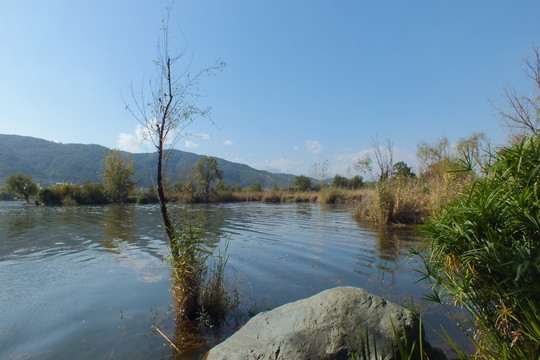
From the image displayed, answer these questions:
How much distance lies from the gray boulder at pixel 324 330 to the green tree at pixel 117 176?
42.1 metres

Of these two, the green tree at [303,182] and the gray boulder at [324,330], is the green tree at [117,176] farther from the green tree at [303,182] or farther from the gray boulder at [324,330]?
the gray boulder at [324,330]

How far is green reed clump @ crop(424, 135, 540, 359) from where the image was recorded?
194 centimetres

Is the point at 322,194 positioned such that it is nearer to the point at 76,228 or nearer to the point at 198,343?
the point at 76,228

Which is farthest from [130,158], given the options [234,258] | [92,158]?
[92,158]

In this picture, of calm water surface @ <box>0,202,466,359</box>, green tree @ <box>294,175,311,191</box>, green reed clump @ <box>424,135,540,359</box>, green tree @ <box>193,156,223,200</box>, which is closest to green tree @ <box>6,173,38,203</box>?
green tree @ <box>193,156,223,200</box>

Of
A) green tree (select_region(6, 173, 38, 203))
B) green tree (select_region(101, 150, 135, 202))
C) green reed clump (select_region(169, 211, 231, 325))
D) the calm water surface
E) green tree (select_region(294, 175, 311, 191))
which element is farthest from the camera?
green tree (select_region(294, 175, 311, 191))

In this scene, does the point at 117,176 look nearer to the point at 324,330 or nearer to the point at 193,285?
the point at 193,285

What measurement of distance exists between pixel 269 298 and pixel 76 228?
12532mm

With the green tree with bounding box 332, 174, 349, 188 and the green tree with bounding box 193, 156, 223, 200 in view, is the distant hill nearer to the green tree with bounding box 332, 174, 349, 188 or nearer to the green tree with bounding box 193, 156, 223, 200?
the green tree with bounding box 332, 174, 349, 188

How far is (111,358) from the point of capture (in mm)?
3375

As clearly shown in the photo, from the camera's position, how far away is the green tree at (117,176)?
40353 millimetres

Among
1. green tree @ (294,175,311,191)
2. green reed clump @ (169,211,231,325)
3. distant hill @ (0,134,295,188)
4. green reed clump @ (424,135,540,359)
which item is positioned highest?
distant hill @ (0,134,295,188)

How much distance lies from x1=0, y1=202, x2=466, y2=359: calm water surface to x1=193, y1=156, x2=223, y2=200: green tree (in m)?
32.6

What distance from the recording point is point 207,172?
45.4 metres
